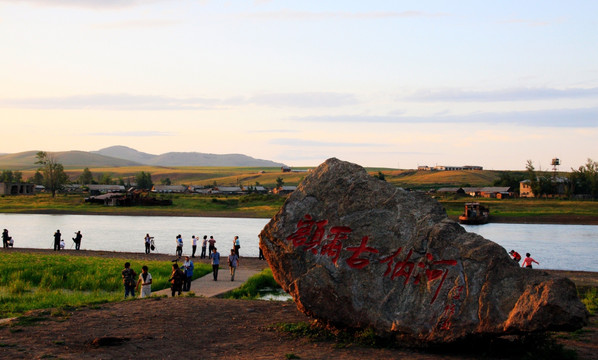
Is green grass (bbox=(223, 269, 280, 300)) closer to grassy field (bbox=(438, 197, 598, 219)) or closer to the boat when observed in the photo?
the boat

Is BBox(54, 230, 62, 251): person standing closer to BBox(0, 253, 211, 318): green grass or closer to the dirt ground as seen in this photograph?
BBox(0, 253, 211, 318): green grass

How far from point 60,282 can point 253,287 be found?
29.3 ft

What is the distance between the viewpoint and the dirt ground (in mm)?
14797

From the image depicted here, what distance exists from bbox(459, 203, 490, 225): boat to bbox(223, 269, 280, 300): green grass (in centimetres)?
6594

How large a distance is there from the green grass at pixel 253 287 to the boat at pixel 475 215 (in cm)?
6594

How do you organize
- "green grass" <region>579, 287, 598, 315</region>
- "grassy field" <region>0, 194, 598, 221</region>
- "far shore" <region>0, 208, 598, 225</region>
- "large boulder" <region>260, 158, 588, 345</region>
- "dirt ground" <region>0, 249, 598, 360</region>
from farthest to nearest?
"grassy field" <region>0, 194, 598, 221</region> < "far shore" <region>0, 208, 598, 225</region> < "green grass" <region>579, 287, 598, 315</region> < "dirt ground" <region>0, 249, 598, 360</region> < "large boulder" <region>260, 158, 588, 345</region>

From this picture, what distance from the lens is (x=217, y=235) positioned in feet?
233

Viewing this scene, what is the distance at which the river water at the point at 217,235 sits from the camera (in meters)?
54.6

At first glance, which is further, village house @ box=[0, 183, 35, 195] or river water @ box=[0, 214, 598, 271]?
village house @ box=[0, 183, 35, 195]

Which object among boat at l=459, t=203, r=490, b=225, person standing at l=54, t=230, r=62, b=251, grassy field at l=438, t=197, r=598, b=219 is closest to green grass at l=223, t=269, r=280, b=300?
person standing at l=54, t=230, r=62, b=251

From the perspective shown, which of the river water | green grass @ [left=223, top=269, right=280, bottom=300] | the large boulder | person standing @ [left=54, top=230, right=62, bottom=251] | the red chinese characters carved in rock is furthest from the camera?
the river water

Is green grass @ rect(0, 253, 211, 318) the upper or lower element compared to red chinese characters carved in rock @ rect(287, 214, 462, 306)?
lower

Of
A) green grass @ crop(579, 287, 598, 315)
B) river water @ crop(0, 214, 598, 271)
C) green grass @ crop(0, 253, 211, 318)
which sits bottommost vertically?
river water @ crop(0, 214, 598, 271)

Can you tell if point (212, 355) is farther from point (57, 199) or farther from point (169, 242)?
point (57, 199)
